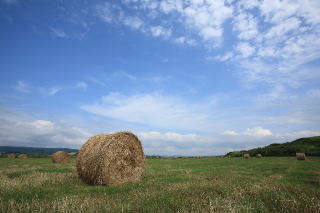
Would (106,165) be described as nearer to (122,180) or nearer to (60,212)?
(122,180)

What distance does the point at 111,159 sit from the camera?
1180 centimetres

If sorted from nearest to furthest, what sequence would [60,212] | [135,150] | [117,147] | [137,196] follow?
[60,212]
[137,196]
[117,147]
[135,150]

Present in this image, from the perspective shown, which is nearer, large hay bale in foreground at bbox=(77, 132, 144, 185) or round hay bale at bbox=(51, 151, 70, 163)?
large hay bale in foreground at bbox=(77, 132, 144, 185)

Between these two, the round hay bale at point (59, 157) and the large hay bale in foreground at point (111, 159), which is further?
the round hay bale at point (59, 157)

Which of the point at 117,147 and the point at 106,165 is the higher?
the point at 117,147

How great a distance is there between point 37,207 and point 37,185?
406 cm

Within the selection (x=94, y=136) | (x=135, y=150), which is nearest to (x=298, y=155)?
(x=135, y=150)

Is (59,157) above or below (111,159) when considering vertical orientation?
below

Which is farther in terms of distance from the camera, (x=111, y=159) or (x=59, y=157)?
(x=59, y=157)

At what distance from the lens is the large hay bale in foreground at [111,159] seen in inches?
450

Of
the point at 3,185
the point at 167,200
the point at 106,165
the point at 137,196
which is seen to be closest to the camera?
the point at 167,200

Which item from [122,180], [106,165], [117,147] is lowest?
[122,180]

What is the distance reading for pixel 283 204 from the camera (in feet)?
18.1

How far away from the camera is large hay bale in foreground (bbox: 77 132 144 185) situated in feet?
37.5
